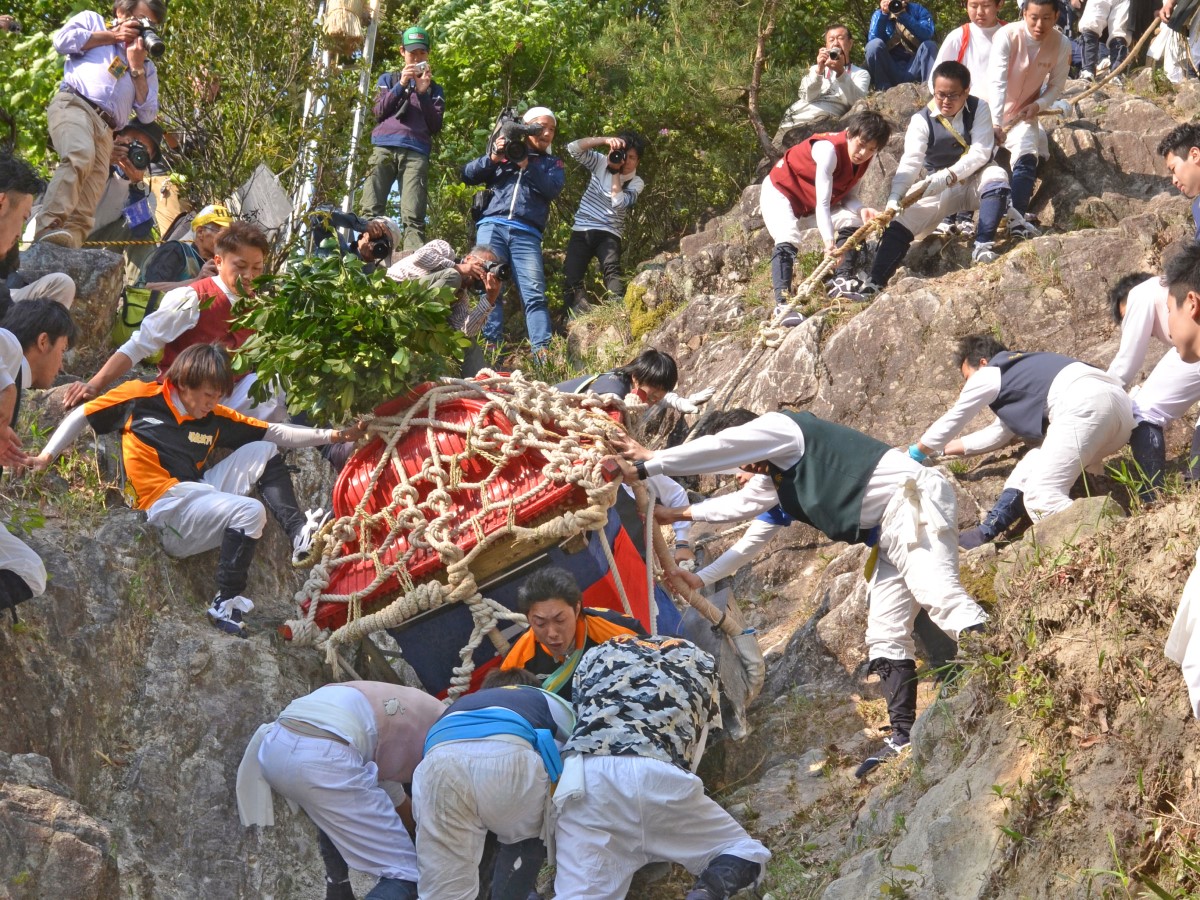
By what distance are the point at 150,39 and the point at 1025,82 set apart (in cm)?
601

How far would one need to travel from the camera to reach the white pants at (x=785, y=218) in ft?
30.2

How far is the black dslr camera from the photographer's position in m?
9.94

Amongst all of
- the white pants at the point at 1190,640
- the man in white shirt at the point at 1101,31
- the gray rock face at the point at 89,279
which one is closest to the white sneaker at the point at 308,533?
the gray rock face at the point at 89,279

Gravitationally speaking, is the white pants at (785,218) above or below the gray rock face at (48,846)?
above

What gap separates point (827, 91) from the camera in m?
11.9

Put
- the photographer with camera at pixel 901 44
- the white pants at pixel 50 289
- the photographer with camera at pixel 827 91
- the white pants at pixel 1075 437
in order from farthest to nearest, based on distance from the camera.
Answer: the photographer with camera at pixel 901 44 → the photographer with camera at pixel 827 91 → the white pants at pixel 50 289 → the white pants at pixel 1075 437

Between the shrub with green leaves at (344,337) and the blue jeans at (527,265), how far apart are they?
3.88m

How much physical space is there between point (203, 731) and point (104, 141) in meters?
4.38

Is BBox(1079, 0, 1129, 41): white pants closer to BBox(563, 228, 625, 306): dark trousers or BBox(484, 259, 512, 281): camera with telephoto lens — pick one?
BBox(563, 228, 625, 306): dark trousers

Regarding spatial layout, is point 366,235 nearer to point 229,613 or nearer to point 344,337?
point 344,337

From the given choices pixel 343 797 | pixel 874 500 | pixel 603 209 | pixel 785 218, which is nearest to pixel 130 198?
pixel 603 209

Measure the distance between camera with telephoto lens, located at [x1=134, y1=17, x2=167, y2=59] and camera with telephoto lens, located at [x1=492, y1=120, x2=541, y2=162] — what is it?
257cm

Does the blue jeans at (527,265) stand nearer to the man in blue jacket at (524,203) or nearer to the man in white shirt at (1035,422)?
the man in blue jacket at (524,203)

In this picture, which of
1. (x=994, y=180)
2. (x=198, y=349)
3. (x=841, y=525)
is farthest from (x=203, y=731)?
(x=994, y=180)
